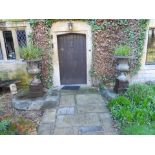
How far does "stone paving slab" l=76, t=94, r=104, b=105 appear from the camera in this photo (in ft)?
17.3

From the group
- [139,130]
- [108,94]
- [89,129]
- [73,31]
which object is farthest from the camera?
[73,31]

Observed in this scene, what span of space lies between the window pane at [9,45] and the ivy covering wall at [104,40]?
0.94 meters

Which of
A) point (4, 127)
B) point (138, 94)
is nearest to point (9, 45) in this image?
point (4, 127)

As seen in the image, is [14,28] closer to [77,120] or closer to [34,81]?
[34,81]

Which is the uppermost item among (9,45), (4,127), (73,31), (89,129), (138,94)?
(73,31)

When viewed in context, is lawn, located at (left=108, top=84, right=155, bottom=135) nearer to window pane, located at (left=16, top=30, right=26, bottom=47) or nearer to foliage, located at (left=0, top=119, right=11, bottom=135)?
foliage, located at (left=0, top=119, right=11, bottom=135)

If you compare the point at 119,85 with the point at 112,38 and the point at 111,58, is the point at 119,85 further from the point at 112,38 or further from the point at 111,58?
the point at 112,38

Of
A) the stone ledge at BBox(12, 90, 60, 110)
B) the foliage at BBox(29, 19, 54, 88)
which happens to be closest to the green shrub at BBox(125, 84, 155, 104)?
the stone ledge at BBox(12, 90, 60, 110)

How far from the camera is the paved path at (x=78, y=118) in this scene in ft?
12.8

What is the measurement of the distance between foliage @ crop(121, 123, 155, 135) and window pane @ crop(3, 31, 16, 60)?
4.80 metres

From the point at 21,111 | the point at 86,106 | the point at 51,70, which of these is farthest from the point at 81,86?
the point at 21,111

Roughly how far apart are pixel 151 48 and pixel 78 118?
4.05 metres

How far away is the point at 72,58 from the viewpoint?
654 centimetres

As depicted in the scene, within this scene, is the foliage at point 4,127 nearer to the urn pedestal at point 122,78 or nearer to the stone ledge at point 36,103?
the stone ledge at point 36,103
